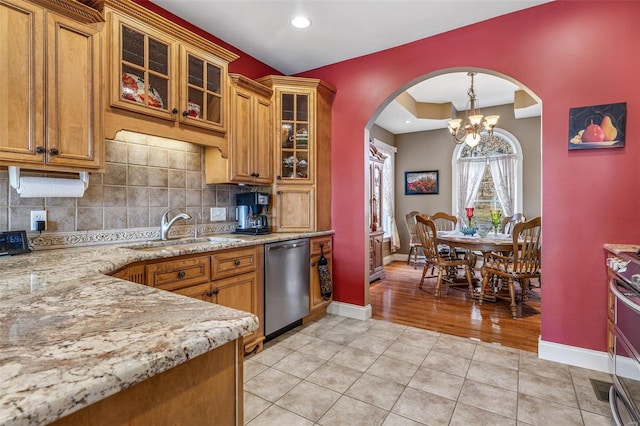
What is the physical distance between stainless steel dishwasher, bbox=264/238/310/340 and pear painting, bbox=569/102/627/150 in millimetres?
Result: 2320

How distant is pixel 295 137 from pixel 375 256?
96.3 inches

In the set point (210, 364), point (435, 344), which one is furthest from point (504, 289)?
point (210, 364)

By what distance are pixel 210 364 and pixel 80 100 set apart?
189 cm

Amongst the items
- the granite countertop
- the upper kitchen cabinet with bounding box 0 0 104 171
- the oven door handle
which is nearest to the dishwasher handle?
the upper kitchen cabinet with bounding box 0 0 104 171

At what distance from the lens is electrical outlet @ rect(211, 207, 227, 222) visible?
299 centimetres

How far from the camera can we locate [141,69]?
2.14m

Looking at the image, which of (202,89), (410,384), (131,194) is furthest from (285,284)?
(202,89)

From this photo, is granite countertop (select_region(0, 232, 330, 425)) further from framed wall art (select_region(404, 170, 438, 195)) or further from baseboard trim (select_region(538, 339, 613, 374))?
framed wall art (select_region(404, 170, 438, 195))

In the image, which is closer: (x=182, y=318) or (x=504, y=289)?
(x=182, y=318)

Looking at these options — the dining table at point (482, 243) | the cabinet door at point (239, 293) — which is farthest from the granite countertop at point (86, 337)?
the dining table at point (482, 243)

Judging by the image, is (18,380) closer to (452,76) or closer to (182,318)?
(182,318)

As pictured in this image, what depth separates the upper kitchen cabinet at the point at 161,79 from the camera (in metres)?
2.01

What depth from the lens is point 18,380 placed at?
46 centimetres

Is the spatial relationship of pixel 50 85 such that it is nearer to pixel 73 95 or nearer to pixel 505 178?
pixel 73 95
